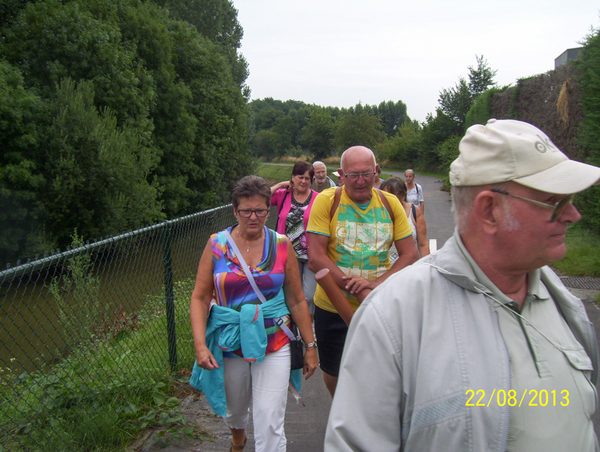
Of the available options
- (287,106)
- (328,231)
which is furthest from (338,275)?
(287,106)

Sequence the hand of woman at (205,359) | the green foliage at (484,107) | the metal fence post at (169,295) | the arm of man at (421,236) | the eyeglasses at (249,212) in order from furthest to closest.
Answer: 1. the green foliage at (484,107)
2. the arm of man at (421,236)
3. the metal fence post at (169,295)
4. the eyeglasses at (249,212)
5. the hand of woman at (205,359)

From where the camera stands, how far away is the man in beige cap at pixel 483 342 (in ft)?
3.98

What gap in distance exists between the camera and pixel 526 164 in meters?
1.25

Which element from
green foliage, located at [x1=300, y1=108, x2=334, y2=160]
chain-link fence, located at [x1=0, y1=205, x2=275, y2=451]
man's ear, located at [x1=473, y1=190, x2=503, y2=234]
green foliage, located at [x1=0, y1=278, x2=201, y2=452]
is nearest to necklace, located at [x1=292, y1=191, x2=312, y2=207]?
chain-link fence, located at [x1=0, y1=205, x2=275, y2=451]

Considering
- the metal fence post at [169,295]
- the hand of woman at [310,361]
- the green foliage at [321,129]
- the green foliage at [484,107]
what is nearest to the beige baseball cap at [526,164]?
the hand of woman at [310,361]

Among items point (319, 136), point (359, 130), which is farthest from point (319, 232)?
point (319, 136)

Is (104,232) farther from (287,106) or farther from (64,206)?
(287,106)

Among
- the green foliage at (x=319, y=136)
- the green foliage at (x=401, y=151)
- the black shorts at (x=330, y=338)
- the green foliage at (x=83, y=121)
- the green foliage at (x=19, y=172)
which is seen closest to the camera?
the black shorts at (x=330, y=338)

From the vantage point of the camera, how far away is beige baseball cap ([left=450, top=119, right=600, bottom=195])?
1.24 metres

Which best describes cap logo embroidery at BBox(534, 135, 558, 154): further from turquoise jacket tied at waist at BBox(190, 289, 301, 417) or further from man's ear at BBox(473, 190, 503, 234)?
turquoise jacket tied at waist at BBox(190, 289, 301, 417)

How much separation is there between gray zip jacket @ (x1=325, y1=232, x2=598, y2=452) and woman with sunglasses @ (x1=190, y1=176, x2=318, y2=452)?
5.03 feet

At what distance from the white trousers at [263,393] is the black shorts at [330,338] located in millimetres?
373

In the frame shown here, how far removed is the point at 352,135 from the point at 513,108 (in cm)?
3497

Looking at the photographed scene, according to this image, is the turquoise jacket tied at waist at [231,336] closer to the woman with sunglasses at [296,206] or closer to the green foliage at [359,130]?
the woman with sunglasses at [296,206]
